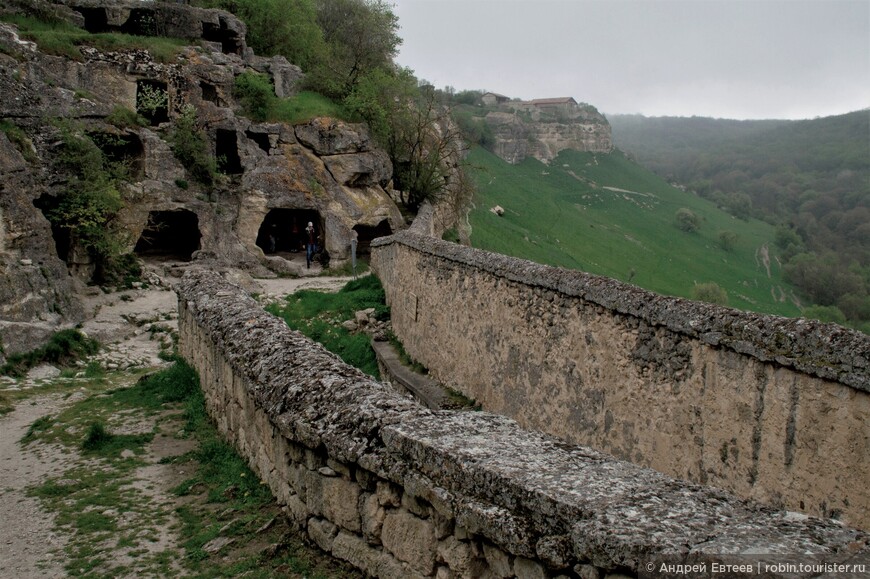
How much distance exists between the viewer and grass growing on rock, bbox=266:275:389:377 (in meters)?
14.4

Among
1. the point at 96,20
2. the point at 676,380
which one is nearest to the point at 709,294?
the point at 96,20

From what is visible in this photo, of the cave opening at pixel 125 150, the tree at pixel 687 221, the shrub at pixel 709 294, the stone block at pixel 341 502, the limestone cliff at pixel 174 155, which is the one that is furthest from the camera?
the tree at pixel 687 221

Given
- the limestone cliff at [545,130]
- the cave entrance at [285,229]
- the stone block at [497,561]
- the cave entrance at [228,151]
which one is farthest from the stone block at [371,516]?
the limestone cliff at [545,130]

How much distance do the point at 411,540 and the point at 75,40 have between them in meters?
23.6

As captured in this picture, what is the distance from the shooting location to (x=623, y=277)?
4388 centimetres

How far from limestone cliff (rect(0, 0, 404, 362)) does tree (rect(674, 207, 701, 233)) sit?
155ft

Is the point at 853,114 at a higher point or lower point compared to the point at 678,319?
higher

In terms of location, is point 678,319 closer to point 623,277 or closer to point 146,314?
point 146,314

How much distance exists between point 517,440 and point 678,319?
3347 mm

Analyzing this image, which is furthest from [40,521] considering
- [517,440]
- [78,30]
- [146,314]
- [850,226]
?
[850,226]

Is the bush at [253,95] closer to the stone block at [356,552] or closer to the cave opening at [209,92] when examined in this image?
the cave opening at [209,92]

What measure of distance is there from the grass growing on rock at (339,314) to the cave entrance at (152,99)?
8984mm

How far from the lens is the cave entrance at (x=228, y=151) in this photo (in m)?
23.9

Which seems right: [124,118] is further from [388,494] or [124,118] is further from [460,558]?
[460,558]
